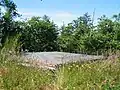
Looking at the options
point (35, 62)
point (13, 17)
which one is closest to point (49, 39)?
point (13, 17)

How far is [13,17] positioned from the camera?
1308 centimetres

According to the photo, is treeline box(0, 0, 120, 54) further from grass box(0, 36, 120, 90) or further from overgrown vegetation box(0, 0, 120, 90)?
grass box(0, 36, 120, 90)

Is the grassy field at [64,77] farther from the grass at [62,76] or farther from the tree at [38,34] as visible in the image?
the tree at [38,34]

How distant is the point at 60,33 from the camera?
14516mm

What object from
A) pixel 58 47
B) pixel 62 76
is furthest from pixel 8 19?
pixel 62 76

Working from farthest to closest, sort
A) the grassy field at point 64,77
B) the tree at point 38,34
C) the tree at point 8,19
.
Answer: the tree at point 38,34
the tree at point 8,19
the grassy field at point 64,77

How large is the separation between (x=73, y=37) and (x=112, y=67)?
6.93 m

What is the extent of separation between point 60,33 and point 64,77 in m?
8.16

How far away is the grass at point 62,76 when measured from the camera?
20.1ft

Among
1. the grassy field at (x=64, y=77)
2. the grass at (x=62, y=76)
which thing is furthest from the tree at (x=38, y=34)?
the grassy field at (x=64, y=77)

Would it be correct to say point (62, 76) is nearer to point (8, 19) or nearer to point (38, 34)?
point (8, 19)

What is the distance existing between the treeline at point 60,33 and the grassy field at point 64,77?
5.34 meters

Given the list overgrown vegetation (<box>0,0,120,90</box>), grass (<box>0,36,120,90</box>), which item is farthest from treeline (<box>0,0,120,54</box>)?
grass (<box>0,36,120,90</box>)

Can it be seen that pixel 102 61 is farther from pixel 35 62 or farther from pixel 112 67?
pixel 35 62
